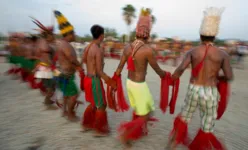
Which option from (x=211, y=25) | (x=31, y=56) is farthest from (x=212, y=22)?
(x=31, y=56)

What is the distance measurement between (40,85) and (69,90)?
82.3 inches

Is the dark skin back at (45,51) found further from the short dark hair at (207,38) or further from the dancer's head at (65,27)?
the short dark hair at (207,38)

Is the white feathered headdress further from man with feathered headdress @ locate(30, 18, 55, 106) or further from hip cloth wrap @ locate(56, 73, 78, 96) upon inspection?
man with feathered headdress @ locate(30, 18, 55, 106)

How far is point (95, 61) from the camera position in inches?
139

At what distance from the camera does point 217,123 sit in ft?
14.9

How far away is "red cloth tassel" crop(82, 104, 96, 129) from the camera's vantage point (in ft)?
12.7

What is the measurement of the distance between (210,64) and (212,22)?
0.55 metres

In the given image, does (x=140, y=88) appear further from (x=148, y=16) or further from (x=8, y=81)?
(x=8, y=81)

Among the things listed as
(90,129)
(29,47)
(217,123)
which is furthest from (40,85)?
(217,123)

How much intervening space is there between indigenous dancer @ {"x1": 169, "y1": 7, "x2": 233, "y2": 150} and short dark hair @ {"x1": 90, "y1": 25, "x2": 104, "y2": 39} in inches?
56.8

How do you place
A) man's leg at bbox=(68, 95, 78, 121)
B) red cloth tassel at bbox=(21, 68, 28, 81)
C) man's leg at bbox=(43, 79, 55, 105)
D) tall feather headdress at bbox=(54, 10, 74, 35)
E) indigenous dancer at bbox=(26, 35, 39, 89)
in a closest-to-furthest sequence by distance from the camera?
tall feather headdress at bbox=(54, 10, 74, 35), man's leg at bbox=(68, 95, 78, 121), man's leg at bbox=(43, 79, 55, 105), indigenous dancer at bbox=(26, 35, 39, 89), red cloth tassel at bbox=(21, 68, 28, 81)

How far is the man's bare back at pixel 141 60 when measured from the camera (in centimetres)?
314

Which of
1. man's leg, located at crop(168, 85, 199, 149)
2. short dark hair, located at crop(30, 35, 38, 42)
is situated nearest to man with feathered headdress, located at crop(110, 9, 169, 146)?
man's leg, located at crop(168, 85, 199, 149)

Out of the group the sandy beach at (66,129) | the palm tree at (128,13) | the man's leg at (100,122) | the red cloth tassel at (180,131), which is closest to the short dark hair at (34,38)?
the sandy beach at (66,129)
